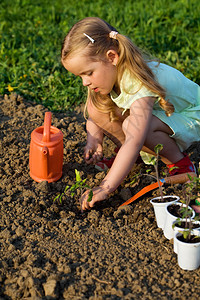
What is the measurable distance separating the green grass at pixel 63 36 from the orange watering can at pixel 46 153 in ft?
3.25

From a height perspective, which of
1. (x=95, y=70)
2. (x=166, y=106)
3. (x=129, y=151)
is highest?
(x=95, y=70)

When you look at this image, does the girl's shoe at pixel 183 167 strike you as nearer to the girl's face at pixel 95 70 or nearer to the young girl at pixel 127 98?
the young girl at pixel 127 98

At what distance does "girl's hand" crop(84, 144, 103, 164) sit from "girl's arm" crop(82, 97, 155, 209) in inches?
21.5

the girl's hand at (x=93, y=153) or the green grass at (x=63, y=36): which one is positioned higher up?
the green grass at (x=63, y=36)

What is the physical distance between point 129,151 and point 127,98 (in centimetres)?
37

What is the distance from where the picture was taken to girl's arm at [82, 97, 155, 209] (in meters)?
2.71

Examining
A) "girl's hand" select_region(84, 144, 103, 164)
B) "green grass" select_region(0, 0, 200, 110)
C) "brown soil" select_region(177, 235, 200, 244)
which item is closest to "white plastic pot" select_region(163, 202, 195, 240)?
"brown soil" select_region(177, 235, 200, 244)

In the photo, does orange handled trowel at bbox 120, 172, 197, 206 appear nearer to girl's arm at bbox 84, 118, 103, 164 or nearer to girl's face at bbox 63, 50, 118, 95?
girl's arm at bbox 84, 118, 103, 164

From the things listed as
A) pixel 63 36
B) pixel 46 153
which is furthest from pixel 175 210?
pixel 63 36

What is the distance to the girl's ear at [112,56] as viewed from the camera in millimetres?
2726

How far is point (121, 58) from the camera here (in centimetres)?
275

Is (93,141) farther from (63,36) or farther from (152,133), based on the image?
(63,36)

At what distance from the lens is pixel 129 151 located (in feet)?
8.90

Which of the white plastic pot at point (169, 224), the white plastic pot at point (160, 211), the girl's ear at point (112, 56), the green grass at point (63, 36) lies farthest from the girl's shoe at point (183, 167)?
the green grass at point (63, 36)
